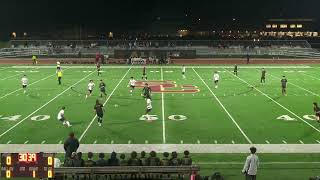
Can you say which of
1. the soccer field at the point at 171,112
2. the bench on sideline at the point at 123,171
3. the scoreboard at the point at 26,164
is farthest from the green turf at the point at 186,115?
the scoreboard at the point at 26,164

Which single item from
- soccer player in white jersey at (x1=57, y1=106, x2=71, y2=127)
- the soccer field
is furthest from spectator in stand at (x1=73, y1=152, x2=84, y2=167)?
soccer player in white jersey at (x1=57, y1=106, x2=71, y2=127)

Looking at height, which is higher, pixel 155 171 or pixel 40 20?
pixel 40 20

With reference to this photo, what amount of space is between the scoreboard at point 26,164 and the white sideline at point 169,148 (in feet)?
20.9

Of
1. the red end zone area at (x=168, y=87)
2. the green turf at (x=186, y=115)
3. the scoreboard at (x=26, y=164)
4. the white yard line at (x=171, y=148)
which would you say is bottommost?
the white yard line at (x=171, y=148)

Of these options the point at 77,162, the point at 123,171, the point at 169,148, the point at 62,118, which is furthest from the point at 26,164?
the point at 62,118

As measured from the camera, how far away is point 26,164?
9086 mm

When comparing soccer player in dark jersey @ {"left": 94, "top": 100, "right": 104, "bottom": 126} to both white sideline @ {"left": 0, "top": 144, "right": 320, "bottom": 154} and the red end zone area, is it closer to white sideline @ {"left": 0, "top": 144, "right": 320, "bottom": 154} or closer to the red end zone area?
white sideline @ {"left": 0, "top": 144, "right": 320, "bottom": 154}

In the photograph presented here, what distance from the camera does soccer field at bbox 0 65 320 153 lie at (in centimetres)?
1752

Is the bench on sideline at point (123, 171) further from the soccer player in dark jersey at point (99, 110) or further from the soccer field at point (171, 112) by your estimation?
the soccer player in dark jersey at point (99, 110)

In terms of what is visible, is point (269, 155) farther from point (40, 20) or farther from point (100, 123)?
point (40, 20)

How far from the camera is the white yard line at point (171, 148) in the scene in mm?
15570

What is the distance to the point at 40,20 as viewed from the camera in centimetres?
8075

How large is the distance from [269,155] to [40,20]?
236 feet

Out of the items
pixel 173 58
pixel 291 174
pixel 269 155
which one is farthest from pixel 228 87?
pixel 173 58
